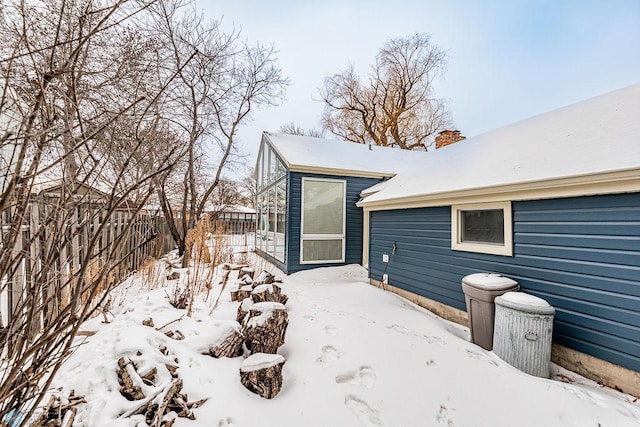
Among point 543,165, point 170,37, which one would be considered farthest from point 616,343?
point 170,37

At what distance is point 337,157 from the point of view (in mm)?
8781

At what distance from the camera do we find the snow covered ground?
1.99 meters

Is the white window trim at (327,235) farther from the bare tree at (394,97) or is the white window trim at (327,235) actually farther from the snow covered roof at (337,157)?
the bare tree at (394,97)

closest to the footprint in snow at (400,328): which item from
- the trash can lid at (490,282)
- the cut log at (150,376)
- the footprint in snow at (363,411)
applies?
the trash can lid at (490,282)

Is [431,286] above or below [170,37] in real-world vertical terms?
below

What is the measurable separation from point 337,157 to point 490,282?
242 inches

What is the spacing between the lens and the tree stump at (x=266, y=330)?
2.57 m

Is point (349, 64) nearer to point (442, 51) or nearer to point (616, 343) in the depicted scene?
point (442, 51)

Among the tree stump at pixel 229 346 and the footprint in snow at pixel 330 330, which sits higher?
the tree stump at pixel 229 346

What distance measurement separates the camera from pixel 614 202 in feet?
9.00

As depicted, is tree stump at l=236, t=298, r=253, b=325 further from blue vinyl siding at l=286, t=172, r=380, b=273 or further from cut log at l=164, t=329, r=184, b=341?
blue vinyl siding at l=286, t=172, r=380, b=273

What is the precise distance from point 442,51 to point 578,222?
1668 cm

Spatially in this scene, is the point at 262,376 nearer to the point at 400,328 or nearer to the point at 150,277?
the point at 400,328

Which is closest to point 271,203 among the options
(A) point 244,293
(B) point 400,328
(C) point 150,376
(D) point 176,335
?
(A) point 244,293
